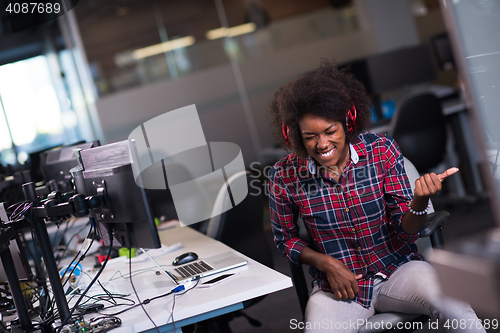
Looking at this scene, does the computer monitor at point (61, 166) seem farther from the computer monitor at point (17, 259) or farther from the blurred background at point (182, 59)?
the blurred background at point (182, 59)

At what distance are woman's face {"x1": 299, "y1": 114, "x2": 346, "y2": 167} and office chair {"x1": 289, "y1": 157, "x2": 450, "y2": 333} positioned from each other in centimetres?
38

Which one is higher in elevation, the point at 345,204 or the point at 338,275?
the point at 345,204

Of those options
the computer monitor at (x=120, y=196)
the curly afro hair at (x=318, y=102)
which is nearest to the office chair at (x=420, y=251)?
the curly afro hair at (x=318, y=102)

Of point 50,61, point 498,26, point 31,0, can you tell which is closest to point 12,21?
point 31,0

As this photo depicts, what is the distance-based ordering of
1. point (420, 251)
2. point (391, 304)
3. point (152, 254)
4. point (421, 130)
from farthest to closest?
1. point (421, 130)
2. point (152, 254)
3. point (420, 251)
4. point (391, 304)

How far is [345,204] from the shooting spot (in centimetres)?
157

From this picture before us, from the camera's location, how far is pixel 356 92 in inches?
64.6

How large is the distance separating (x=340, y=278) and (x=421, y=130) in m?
2.51

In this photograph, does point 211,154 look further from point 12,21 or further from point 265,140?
point 265,140

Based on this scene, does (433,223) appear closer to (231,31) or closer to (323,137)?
(323,137)

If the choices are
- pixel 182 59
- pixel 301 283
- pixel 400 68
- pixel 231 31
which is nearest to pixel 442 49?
pixel 400 68

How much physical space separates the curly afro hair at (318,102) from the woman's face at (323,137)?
2cm

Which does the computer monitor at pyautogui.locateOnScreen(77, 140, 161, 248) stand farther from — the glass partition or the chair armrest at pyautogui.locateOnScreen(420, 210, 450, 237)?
the glass partition

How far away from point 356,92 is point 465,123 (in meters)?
2.93
